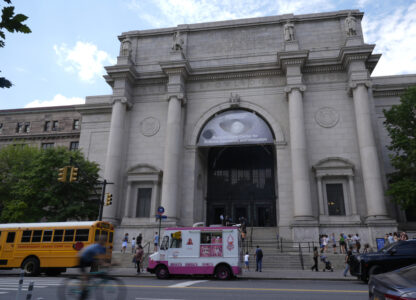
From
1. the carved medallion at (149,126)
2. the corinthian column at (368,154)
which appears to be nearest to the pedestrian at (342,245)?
the corinthian column at (368,154)

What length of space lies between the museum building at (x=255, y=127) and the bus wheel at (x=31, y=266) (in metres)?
10.4

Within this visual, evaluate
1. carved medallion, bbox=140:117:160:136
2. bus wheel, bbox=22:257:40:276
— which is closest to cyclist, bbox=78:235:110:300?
bus wheel, bbox=22:257:40:276

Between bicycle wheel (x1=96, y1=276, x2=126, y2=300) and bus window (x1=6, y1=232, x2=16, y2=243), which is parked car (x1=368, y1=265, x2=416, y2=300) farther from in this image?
bus window (x1=6, y1=232, x2=16, y2=243)

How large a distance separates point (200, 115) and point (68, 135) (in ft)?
74.6

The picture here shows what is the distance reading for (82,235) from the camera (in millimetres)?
19062

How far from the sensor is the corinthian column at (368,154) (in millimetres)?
25641

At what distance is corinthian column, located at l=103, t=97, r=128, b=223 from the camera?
29.7 m

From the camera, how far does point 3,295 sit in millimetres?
10109

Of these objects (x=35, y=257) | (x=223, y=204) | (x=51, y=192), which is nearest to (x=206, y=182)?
(x=223, y=204)

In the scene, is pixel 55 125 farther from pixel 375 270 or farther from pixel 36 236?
pixel 375 270

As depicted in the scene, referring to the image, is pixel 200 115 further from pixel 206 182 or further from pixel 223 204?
pixel 223 204

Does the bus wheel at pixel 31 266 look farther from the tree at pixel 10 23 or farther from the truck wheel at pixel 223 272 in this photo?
the tree at pixel 10 23

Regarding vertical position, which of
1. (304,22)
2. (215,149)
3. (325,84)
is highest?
(304,22)

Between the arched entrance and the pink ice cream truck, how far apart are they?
14.2m
